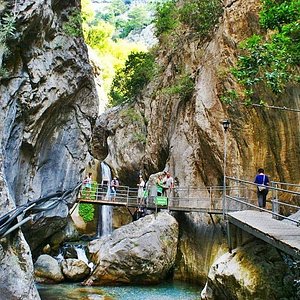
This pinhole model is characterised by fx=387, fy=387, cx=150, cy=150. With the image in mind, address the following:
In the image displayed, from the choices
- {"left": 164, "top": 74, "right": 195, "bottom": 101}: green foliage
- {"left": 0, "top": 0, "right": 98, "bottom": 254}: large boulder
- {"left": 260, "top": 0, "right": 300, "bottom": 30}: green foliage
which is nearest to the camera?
{"left": 260, "top": 0, "right": 300, "bottom": 30}: green foliage

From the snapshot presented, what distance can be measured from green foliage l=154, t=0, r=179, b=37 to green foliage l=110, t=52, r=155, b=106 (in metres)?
2.89

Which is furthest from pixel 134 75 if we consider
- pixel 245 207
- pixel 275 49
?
pixel 275 49

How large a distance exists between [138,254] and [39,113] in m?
6.75

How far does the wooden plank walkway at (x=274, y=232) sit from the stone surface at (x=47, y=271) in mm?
9144

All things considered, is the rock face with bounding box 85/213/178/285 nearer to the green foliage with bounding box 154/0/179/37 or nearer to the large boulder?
the large boulder

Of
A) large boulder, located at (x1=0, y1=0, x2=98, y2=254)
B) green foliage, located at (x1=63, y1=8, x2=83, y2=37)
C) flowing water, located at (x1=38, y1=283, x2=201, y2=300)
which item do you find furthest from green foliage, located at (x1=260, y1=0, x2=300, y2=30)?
flowing water, located at (x1=38, y1=283, x2=201, y2=300)

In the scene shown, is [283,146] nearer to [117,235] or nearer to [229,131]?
[229,131]

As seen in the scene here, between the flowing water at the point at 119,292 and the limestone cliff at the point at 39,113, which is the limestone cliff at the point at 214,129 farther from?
the limestone cliff at the point at 39,113

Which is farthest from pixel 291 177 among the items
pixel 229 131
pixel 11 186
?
pixel 11 186

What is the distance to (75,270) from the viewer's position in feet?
52.5

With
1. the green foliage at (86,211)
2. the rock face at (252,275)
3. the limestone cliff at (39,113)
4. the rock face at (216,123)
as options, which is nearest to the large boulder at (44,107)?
the limestone cliff at (39,113)

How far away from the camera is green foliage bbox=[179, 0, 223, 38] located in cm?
2015

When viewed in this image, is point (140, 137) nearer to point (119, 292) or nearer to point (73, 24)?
point (73, 24)

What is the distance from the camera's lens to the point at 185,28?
23203mm
